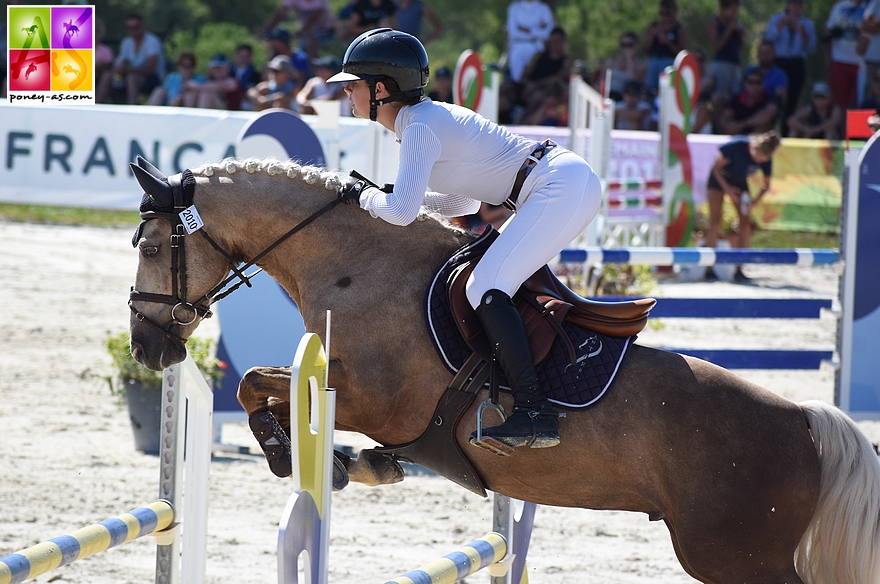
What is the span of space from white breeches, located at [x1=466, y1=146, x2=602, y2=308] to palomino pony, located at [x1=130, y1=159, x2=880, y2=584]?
0.88ft

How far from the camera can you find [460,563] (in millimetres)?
3301

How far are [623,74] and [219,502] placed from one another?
10534 mm

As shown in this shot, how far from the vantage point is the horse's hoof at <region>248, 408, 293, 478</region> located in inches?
124

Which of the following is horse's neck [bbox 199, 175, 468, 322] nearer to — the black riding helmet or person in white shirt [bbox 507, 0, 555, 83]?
the black riding helmet

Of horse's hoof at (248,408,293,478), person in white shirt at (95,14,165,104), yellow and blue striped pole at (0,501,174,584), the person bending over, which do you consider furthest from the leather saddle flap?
person in white shirt at (95,14,165,104)

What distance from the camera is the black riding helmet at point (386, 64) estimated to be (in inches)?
122

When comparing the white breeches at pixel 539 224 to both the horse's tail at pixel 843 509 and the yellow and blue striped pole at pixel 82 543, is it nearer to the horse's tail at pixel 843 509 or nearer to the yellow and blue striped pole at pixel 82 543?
the horse's tail at pixel 843 509

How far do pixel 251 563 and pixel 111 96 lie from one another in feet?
38.5

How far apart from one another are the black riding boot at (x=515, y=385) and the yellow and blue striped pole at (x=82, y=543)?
3.46ft

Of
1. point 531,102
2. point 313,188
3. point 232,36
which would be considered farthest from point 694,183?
point 232,36

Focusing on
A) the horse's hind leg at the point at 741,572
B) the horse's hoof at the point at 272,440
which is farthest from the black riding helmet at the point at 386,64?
the horse's hind leg at the point at 741,572

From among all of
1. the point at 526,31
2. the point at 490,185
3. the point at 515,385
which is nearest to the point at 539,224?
the point at 490,185

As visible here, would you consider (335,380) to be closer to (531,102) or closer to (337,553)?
(337,553)

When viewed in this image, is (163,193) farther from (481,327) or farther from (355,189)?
(481,327)
